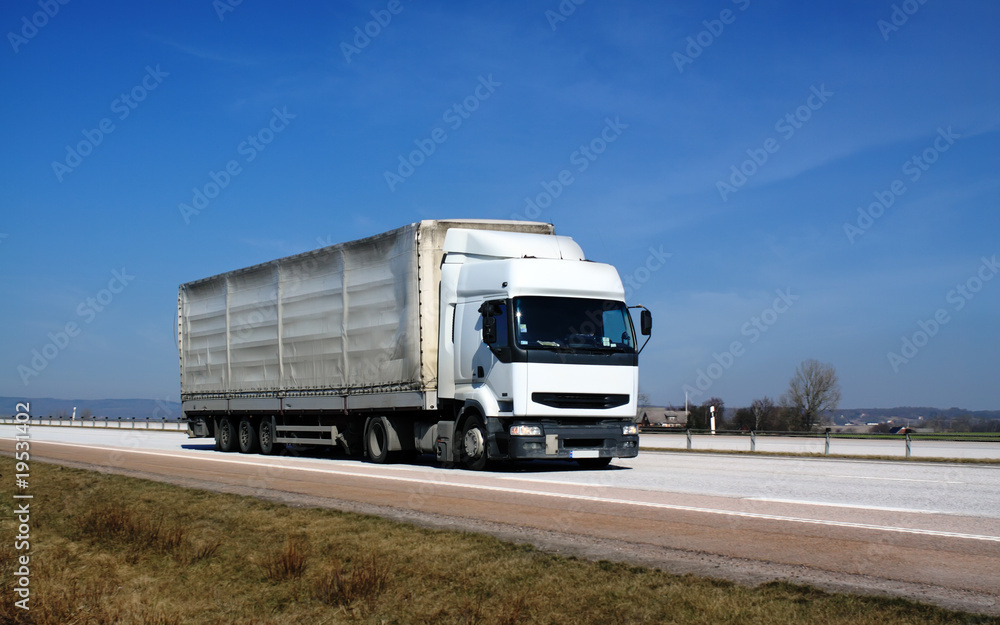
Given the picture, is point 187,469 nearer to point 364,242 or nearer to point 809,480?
point 364,242

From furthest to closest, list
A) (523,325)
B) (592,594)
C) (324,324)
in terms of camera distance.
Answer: (324,324), (523,325), (592,594)

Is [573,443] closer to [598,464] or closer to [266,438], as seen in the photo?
[598,464]

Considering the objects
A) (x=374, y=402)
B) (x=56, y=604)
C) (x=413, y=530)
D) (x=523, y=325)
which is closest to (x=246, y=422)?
(x=374, y=402)

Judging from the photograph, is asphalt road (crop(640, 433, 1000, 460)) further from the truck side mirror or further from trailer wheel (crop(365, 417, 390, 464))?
the truck side mirror

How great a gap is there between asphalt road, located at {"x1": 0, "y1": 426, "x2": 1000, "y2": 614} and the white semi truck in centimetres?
93

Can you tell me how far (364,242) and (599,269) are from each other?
5621mm

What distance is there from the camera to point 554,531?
30.6ft

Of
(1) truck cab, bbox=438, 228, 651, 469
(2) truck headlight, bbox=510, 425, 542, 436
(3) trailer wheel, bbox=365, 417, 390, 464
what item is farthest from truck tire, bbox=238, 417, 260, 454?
(2) truck headlight, bbox=510, 425, 542, 436

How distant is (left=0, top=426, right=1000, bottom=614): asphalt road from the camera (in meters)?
7.19

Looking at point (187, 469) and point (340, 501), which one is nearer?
point (340, 501)

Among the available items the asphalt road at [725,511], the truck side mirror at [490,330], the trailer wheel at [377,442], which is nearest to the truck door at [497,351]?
the truck side mirror at [490,330]

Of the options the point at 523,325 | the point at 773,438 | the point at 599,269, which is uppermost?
the point at 599,269

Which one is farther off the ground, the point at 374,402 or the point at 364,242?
the point at 364,242

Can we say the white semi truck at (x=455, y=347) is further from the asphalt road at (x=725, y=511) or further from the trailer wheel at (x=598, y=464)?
the asphalt road at (x=725, y=511)
